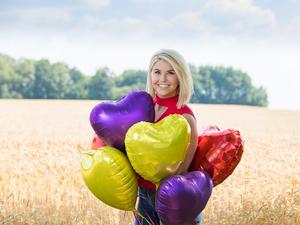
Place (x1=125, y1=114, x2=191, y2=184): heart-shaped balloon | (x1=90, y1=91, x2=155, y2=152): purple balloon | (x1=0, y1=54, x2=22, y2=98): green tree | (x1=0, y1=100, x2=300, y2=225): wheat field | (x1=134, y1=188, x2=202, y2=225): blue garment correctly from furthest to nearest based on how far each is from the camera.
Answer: (x1=0, y1=54, x2=22, y2=98): green tree
(x1=0, y1=100, x2=300, y2=225): wheat field
(x1=134, y1=188, x2=202, y2=225): blue garment
(x1=90, y1=91, x2=155, y2=152): purple balloon
(x1=125, y1=114, x2=191, y2=184): heart-shaped balloon

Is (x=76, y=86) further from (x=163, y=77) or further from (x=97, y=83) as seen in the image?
(x=163, y=77)

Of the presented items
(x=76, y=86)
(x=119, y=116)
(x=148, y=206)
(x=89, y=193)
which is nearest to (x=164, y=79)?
(x=119, y=116)

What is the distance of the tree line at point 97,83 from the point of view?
1537 inches

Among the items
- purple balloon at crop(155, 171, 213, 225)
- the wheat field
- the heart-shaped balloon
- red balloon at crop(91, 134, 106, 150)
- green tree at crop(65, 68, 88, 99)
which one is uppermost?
the heart-shaped balloon

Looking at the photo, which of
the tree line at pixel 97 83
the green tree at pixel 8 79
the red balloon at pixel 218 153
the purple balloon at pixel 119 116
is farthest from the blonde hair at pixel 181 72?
the green tree at pixel 8 79

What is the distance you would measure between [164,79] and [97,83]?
38.1 meters

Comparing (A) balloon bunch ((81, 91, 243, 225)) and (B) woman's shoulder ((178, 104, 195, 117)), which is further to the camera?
(B) woman's shoulder ((178, 104, 195, 117))

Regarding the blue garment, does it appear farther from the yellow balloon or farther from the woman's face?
the woman's face

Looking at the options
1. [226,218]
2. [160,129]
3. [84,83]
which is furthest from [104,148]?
[84,83]

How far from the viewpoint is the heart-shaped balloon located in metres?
3.04

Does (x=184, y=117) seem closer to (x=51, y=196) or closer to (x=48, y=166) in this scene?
(x=51, y=196)

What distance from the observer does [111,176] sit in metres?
A: 3.12

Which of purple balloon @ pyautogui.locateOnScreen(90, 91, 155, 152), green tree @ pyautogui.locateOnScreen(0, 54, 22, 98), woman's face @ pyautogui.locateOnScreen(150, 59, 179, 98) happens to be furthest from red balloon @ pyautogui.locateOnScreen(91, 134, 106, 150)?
green tree @ pyautogui.locateOnScreen(0, 54, 22, 98)

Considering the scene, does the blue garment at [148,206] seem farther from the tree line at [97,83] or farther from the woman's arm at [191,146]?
the tree line at [97,83]
